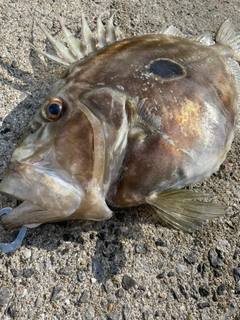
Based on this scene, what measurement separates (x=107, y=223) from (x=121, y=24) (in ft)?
6.64

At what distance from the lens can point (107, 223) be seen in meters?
2.36

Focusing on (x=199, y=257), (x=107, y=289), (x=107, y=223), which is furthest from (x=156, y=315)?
(x=107, y=223)

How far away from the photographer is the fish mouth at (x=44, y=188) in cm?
192

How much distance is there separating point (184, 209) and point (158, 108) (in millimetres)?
635

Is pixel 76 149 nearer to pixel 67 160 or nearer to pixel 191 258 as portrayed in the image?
pixel 67 160

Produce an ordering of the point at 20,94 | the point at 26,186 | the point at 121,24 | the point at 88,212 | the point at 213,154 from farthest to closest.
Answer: the point at 121,24
the point at 20,94
the point at 213,154
the point at 88,212
the point at 26,186

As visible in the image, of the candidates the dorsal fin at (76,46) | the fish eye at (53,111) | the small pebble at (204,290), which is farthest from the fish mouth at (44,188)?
the dorsal fin at (76,46)

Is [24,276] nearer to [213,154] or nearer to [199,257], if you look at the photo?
[199,257]

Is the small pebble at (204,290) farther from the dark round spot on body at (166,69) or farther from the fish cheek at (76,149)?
the dark round spot on body at (166,69)

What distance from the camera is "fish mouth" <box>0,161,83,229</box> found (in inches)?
75.4

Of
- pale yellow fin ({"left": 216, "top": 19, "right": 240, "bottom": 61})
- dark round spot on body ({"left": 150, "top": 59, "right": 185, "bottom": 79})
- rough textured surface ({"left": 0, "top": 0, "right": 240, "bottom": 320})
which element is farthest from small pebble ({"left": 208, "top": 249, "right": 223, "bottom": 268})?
pale yellow fin ({"left": 216, "top": 19, "right": 240, "bottom": 61})

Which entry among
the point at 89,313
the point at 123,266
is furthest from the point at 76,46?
the point at 89,313

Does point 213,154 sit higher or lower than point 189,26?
lower

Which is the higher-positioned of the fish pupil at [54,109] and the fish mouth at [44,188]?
the fish pupil at [54,109]
